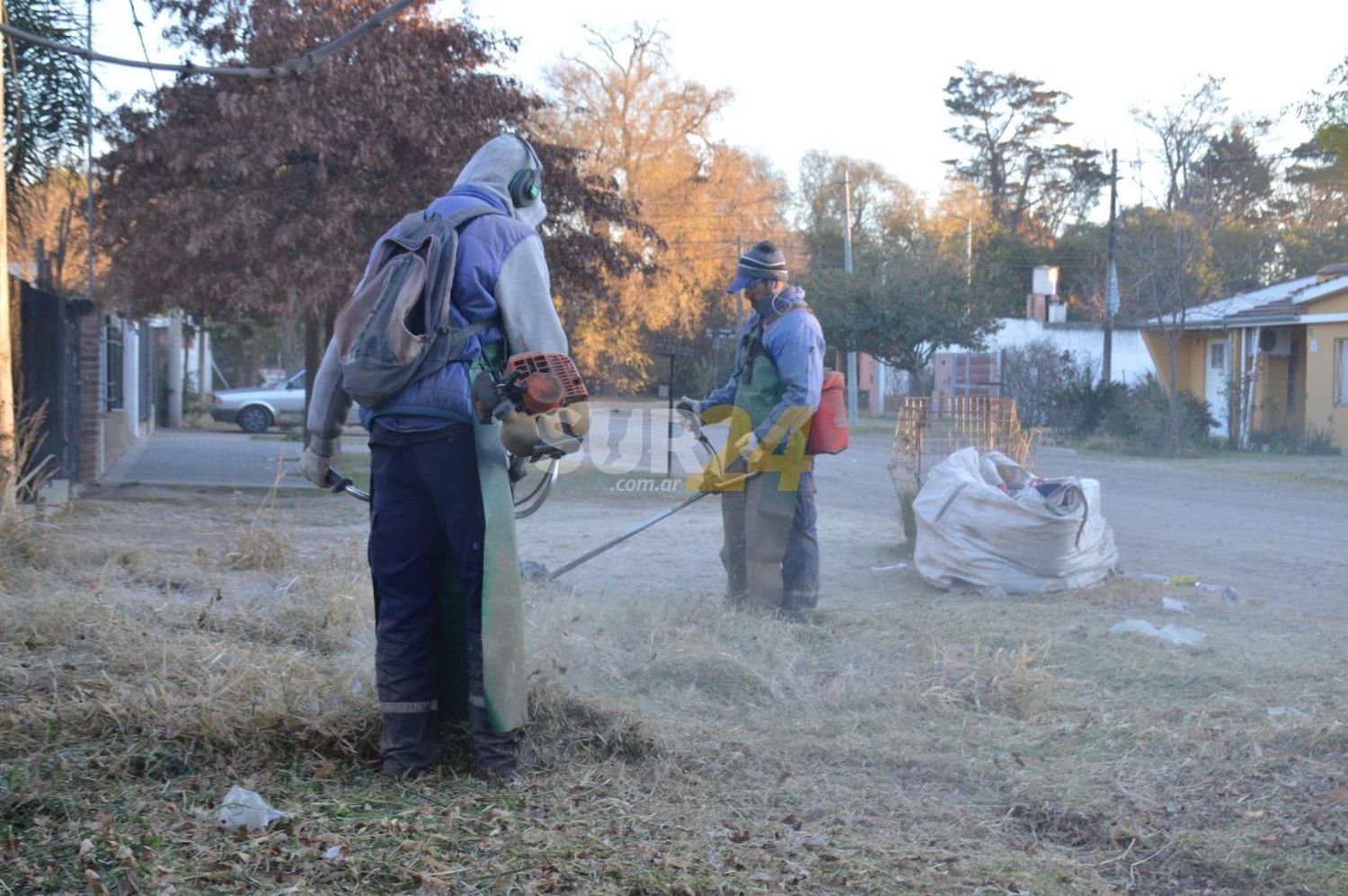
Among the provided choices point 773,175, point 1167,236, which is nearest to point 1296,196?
point 773,175

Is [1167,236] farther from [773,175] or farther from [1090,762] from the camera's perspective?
[773,175]

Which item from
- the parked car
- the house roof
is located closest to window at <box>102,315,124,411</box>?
the parked car

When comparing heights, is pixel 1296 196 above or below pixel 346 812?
above

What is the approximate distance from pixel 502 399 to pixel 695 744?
1265 mm

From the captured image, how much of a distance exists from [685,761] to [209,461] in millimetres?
15171

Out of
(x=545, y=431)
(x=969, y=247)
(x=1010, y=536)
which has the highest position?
(x=969, y=247)

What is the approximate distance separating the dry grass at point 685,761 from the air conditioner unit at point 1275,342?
20789 mm

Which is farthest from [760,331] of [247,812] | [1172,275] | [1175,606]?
[1172,275]

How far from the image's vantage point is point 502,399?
3.67 metres

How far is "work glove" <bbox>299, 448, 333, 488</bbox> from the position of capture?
4109 mm

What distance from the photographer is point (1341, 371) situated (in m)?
23.2

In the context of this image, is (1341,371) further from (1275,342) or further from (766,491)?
(766,491)

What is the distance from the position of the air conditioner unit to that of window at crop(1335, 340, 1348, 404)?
5.59 ft

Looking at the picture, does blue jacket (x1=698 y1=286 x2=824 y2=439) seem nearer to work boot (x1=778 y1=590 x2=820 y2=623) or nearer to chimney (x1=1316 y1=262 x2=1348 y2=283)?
work boot (x1=778 y1=590 x2=820 y2=623)
